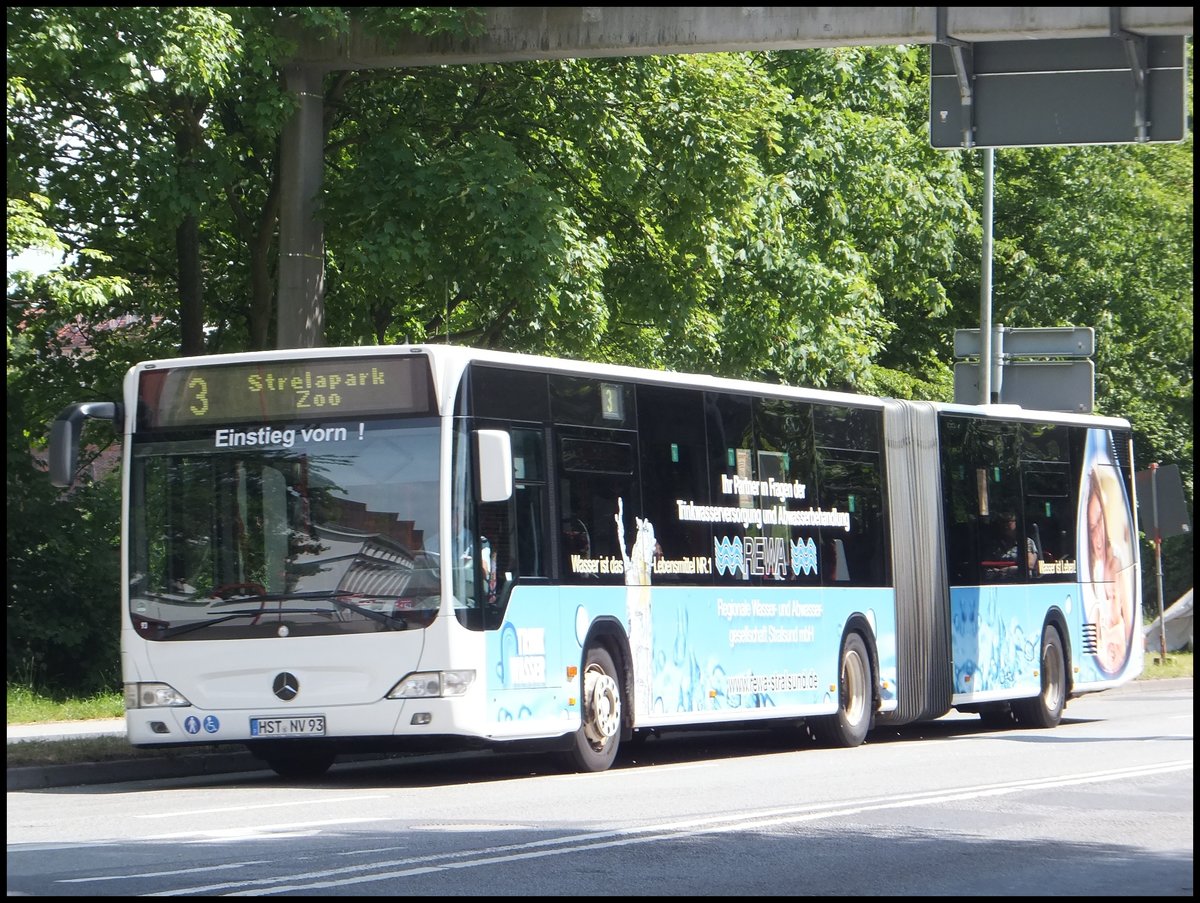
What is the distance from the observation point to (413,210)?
794 inches

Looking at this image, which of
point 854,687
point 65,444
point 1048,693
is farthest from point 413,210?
point 1048,693

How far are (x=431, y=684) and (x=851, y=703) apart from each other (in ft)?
21.2

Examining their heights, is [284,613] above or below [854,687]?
above

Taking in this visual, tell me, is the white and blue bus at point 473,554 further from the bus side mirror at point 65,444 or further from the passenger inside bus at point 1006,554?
the passenger inside bus at point 1006,554

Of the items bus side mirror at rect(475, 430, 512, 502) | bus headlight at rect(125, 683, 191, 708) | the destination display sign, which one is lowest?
bus headlight at rect(125, 683, 191, 708)

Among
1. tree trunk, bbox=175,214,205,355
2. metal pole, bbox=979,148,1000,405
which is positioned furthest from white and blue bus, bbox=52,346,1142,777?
metal pole, bbox=979,148,1000,405

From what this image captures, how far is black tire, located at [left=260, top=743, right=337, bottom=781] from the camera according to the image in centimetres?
1540

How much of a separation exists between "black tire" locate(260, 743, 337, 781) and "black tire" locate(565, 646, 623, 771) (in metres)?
1.82

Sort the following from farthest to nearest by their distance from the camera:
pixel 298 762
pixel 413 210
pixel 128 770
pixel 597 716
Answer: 1. pixel 413 210
2. pixel 298 762
3. pixel 128 770
4. pixel 597 716

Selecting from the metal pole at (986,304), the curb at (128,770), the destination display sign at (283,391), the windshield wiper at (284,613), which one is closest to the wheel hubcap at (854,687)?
the curb at (128,770)

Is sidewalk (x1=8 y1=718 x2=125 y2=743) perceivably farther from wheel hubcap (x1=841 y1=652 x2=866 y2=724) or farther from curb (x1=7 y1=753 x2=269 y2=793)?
wheel hubcap (x1=841 y1=652 x2=866 y2=724)

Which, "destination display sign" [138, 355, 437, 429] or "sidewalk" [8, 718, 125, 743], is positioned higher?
"destination display sign" [138, 355, 437, 429]

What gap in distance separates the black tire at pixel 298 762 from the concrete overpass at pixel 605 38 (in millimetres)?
4372

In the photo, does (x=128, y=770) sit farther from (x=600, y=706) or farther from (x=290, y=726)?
(x=600, y=706)
